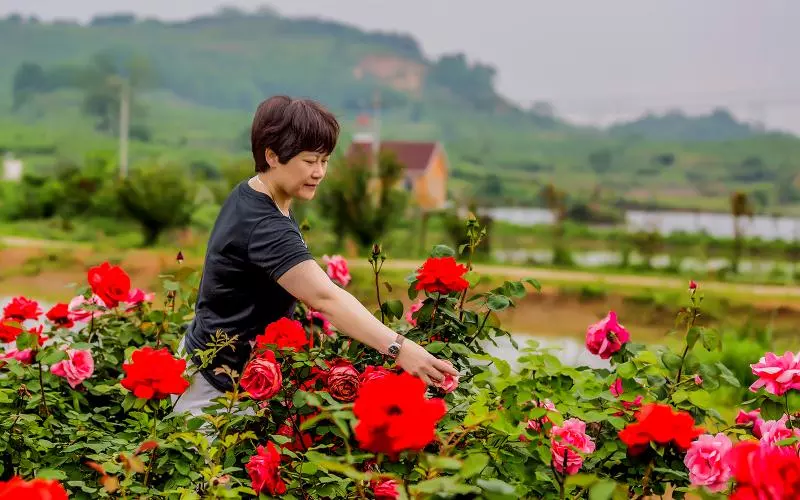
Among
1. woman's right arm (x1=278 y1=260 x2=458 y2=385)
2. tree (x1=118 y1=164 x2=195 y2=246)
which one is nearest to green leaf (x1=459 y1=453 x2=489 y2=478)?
woman's right arm (x1=278 y1=260 x2=458 y2=385)

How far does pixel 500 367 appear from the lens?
80.8 inches

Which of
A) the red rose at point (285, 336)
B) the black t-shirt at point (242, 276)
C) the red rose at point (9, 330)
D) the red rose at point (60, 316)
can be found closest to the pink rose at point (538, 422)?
the red rose at point (285, 336)

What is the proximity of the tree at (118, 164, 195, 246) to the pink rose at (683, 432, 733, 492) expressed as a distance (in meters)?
13.4

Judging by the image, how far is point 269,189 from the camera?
237 cm

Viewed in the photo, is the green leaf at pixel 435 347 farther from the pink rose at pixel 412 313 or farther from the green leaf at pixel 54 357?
the green leaf at pixel 54 357

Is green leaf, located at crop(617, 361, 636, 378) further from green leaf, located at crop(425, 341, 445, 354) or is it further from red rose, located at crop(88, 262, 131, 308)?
red rose, located at crop(88, 262, 131, 308)

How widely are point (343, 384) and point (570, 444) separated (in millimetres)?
484

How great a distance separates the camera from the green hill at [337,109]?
63312 mm

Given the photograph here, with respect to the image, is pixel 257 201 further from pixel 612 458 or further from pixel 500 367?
pixel 612 458

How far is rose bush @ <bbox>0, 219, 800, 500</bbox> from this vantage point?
1.83 metres

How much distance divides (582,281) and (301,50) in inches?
4928

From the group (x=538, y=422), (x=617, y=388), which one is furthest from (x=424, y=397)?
(x=617, y=388)

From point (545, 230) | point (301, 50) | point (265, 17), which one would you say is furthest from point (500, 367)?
point (265, 17)

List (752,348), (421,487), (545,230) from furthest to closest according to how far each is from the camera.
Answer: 1. (545,230)
2. (752,348)
3. (421,487)
